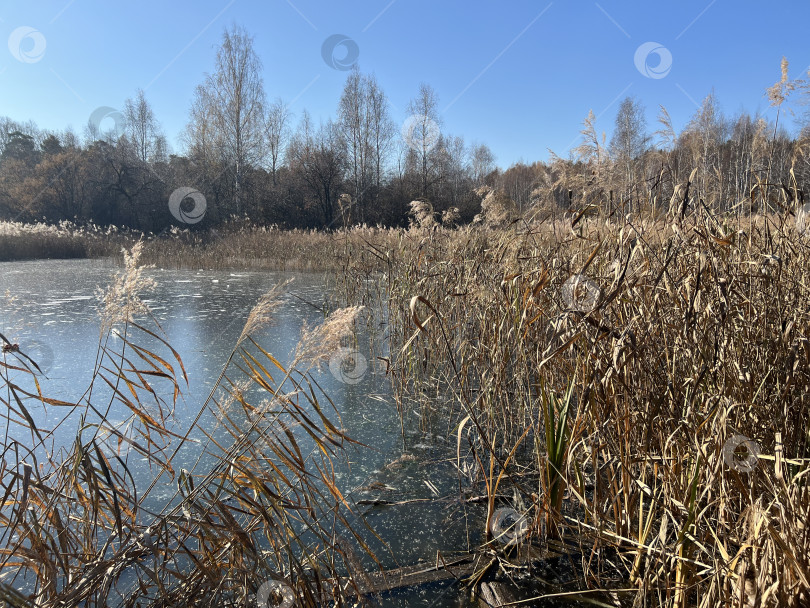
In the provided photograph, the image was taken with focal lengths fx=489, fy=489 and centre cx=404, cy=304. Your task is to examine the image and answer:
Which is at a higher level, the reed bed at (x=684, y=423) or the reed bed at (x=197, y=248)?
the reed bed at (x=197, y=248)

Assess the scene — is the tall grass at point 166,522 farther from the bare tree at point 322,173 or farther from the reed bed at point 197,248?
the bare tree at point 322,173

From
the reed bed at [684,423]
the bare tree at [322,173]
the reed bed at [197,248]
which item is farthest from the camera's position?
the bare tree at [322,173]

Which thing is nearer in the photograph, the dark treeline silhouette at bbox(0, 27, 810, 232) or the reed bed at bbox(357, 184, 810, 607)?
the reed bed at bbox(357, 184, 810, 607)

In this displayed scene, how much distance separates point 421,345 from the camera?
305 cm

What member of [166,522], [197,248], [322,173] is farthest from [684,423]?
[322,173]

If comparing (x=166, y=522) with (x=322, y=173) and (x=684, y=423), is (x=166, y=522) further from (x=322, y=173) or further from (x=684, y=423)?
(x=322, y=173)

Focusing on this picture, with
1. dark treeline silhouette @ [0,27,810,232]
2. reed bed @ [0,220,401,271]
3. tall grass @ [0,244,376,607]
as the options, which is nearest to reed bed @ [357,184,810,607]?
tall grass @ [0,244,376,607]

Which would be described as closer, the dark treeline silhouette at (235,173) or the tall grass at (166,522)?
the tall grass at (166,522)

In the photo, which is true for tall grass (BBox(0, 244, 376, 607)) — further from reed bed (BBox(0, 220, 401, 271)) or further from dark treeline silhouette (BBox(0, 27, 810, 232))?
dark treeline silhouette (BBox(0, 27, 810, 232))

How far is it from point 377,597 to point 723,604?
2.69ft

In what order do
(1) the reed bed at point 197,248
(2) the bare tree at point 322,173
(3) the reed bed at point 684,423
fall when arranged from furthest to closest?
1. (2) the bare tree at point 322,173
2. (1) the reed bed at point 197,248
3. (3) the reed bed at point 684,423

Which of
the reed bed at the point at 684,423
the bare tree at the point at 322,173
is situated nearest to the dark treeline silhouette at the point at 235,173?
the bare tree at the point at 322,173

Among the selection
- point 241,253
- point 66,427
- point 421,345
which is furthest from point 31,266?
point 421,345

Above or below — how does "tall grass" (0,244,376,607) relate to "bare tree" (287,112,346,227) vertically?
below
